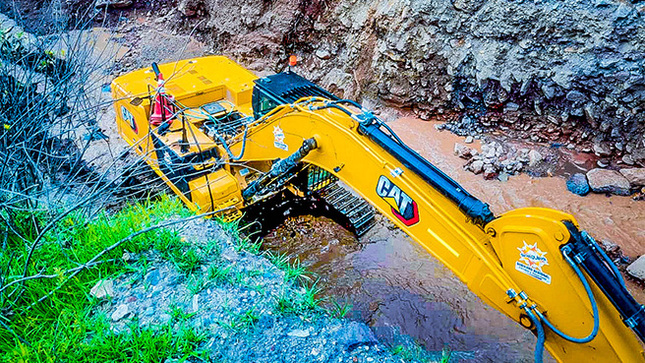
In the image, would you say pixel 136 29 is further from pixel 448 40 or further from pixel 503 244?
pixel 503 244

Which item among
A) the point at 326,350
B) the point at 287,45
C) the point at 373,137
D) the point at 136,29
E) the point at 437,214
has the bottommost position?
the point at 136,29

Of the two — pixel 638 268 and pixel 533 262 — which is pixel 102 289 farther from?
pixel 638 268

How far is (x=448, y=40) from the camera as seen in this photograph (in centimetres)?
917

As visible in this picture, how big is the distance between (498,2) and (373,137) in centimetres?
644

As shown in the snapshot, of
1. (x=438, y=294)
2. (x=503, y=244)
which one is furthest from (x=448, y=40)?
(x=503, y=244)

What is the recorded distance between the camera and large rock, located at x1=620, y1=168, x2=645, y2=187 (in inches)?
293

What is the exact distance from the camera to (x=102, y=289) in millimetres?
3219

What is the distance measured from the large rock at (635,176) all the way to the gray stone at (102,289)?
25.7ft

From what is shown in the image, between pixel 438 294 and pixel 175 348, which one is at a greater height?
pixel 175 348

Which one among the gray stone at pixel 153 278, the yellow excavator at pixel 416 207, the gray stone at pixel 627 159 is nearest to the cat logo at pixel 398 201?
the yellow excavator at pixel 416 207

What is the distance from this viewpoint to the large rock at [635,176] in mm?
7434

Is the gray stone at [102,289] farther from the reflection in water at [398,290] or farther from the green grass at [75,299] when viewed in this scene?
the reflection in water at [398,290]

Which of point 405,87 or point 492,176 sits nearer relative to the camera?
point 492,176

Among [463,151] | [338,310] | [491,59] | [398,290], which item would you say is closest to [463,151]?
[463,151]
